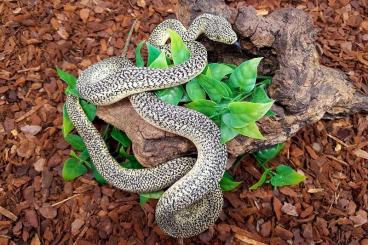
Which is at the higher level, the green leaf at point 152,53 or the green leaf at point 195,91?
the green leaf at point 152,53

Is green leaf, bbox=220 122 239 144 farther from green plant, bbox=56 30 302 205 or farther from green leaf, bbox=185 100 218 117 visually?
green leaf, bbox=185 100 218 117

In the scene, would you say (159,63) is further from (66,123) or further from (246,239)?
(246,239)

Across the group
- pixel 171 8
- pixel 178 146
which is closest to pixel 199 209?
pixel 178 146

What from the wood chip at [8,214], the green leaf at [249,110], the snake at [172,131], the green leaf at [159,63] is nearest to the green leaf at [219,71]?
the snake at [172,131]

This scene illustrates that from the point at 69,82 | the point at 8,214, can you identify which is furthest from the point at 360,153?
the point at 8,214

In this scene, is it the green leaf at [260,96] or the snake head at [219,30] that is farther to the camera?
the snake head at [219,30]

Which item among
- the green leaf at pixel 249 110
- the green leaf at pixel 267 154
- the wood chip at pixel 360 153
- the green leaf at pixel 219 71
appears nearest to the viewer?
the green leaf at pixel 249 110

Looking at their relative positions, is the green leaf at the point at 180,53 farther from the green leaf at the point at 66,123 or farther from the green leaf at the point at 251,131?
the green leaf at the point at 66,123

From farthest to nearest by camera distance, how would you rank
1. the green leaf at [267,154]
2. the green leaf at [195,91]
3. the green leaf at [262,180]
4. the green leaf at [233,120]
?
the green leaf at [267,154]
the green leaf at [262,180]
the green leaf at [195,91]
the green leaf at [233,120]
